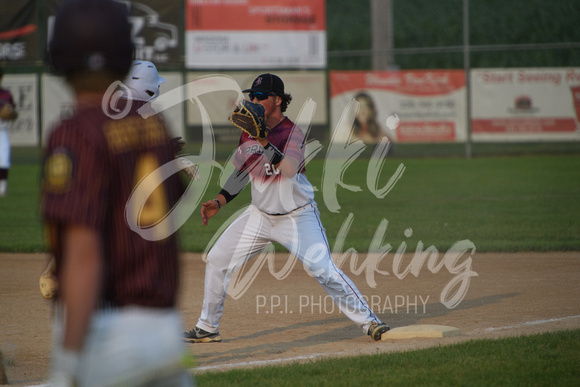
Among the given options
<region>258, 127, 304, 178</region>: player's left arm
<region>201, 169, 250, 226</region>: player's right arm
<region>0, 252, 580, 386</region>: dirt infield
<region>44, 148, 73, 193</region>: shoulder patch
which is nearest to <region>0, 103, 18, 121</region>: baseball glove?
<region>0, 252, 580, 386</region>: dirt infield

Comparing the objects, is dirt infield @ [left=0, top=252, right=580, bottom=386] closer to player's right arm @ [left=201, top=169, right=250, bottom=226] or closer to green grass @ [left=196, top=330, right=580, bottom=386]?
green grass @ [left=196, top=330, right=580, bottom=386]

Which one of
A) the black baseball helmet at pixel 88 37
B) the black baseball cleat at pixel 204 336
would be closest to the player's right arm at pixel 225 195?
the black baseball cleat at pixel 204 336

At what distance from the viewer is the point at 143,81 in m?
4.93

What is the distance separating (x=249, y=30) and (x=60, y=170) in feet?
69.5

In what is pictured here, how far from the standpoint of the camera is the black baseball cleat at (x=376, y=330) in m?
5.71

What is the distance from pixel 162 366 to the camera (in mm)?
2240

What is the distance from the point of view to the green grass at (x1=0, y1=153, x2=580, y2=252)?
34.2 feet

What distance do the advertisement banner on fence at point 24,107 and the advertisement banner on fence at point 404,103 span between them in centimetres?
829

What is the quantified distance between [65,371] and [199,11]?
70.5 feet

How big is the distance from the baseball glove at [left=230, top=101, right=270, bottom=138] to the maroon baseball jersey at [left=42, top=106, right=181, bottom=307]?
9.72 ft

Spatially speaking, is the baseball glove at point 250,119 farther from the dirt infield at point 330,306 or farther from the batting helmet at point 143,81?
the dirt infield at point 330,306

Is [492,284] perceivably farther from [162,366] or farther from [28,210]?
[28,210]

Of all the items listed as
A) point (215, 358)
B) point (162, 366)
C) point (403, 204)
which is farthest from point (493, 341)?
point (403, 204)

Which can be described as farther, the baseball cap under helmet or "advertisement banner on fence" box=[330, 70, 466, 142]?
"advertisement banner on fence" box=[330, 70, 466, 142]
